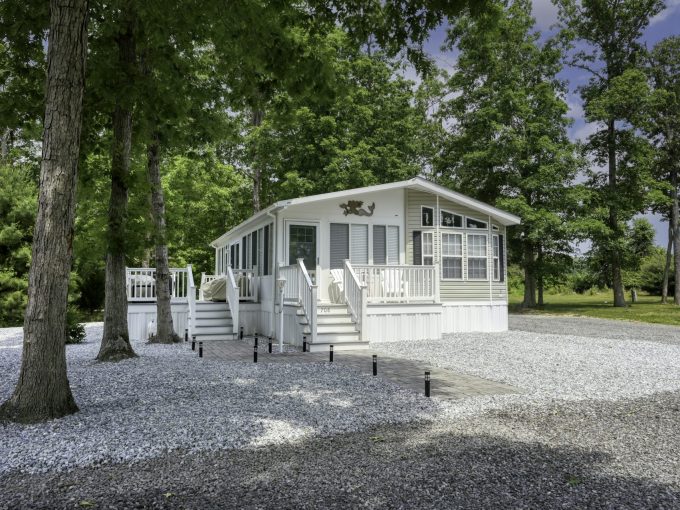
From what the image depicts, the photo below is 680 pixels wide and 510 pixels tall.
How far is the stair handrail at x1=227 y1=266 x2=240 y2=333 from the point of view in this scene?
1513 cm

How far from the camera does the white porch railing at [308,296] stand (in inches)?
488

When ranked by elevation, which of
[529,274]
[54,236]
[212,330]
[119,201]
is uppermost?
[119,201]

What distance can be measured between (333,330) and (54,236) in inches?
303

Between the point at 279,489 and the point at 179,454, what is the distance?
1.33m

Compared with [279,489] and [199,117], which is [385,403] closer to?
[279,489]

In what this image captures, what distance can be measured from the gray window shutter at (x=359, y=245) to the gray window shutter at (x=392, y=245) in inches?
31.9

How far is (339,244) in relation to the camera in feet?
51.5

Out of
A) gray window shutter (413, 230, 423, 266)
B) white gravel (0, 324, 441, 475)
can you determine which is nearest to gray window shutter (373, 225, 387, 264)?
gray window shutter (413, 230, 423, 266)

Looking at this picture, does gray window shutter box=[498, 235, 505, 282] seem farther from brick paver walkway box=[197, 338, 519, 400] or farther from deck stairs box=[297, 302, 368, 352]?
brick paver walkway box=[197, 338, 519, 400]

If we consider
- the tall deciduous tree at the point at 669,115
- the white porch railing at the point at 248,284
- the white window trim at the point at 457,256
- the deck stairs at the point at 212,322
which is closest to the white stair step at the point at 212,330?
the deck stairs at the point at 212,322

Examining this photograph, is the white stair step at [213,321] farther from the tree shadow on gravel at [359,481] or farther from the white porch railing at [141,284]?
the tree shadow on gravel at [359,481]

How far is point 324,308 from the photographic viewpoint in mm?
13734

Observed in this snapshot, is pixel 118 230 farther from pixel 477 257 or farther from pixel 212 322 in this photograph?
pixel 477 257

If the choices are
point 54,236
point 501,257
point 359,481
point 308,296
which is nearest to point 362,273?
point 308,296
